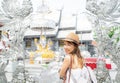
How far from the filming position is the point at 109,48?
443 centimetres

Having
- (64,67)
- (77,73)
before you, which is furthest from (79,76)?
(64,67)

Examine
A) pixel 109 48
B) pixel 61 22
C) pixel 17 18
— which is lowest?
pixel 61 22

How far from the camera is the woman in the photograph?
Answer: 2723mm

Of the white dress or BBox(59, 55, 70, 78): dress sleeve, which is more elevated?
BBox(59, 55, 70, 78): dress sleeve

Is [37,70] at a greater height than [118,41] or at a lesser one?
lesser

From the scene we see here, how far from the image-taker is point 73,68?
275 cm

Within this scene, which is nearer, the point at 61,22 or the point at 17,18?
the point at 17,18

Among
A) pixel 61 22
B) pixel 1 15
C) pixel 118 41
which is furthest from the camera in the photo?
pixel 61 22

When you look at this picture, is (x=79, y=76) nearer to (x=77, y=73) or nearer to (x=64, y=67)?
(x=77, y=73)

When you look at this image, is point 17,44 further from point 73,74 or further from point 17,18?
point 73,74

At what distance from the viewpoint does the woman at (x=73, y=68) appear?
8.93ft

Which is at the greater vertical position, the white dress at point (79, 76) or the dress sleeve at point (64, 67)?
the dress sleeve at point (64, 67)

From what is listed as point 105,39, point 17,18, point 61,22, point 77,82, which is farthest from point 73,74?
point 61,22

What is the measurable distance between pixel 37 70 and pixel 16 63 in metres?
1.24
